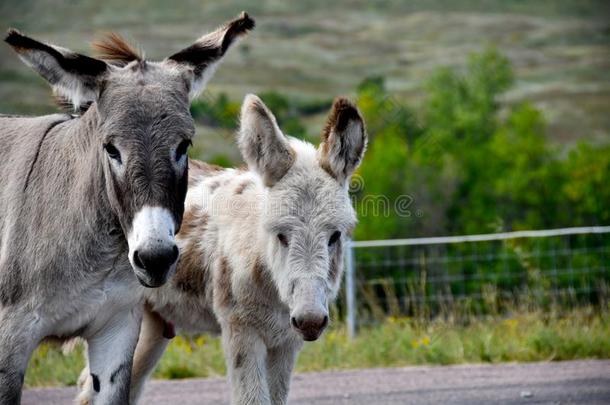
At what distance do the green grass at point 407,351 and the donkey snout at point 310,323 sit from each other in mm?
4248

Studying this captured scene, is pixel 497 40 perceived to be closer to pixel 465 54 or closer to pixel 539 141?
pixel 465 54

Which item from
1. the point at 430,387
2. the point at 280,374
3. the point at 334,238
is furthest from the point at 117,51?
the point at 430,387

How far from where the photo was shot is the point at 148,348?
6637 millimetres

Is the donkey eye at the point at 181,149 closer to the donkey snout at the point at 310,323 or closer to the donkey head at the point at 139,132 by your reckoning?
the donkey head at the point at 139,132

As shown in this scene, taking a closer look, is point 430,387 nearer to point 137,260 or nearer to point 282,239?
point 282,239

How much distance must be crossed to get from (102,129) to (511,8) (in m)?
161

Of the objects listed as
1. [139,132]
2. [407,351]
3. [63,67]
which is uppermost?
[63,67]

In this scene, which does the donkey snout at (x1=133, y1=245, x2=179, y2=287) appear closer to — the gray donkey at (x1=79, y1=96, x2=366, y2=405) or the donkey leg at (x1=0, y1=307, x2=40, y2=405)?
the donkey leg at (x1=0, y1=307, x2=40, y2=405)

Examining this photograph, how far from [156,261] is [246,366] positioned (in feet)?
5.18

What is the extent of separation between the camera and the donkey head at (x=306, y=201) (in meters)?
5.17

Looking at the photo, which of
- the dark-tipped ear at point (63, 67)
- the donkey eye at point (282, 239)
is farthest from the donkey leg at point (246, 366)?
the dark-tipped ear at point (63, 67)

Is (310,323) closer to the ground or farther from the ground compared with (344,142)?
closer to the ground

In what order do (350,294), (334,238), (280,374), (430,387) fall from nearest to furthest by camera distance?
(334,238) → (280,374) → (430,387) → (350,294)

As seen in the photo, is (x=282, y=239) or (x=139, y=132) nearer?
(x=139, y=132)
